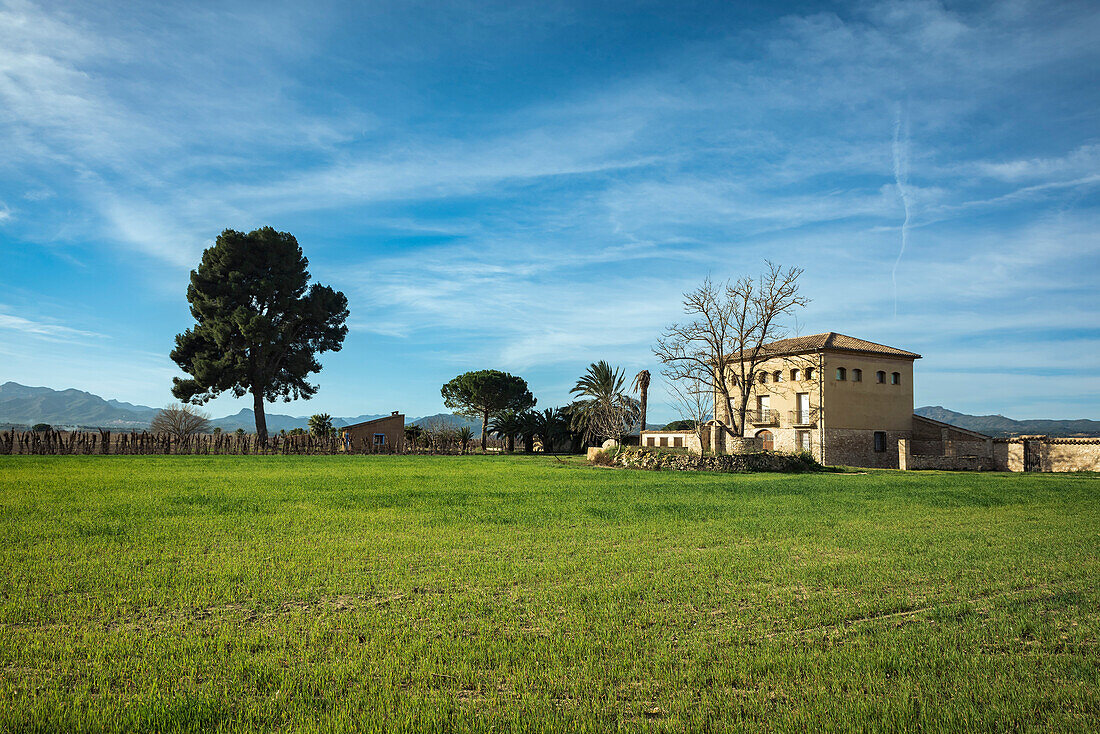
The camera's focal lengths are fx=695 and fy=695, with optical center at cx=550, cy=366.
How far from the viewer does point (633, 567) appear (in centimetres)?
786

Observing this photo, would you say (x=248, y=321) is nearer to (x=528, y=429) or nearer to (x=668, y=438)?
(x=528, y=429)

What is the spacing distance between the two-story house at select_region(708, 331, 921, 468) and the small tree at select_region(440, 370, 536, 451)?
101 feet

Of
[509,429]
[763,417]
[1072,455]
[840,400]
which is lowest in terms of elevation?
[1072,455]

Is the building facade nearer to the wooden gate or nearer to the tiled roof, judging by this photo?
the tiled roof

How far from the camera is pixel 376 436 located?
61.1 metres

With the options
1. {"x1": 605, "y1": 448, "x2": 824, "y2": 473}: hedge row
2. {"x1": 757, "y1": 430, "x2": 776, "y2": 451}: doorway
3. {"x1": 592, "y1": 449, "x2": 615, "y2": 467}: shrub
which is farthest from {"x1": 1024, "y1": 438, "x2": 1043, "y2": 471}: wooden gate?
{"x1": 592, "y1": 449, "x2": 615, "y2": 467}: shrub

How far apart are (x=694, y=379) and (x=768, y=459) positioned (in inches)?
534

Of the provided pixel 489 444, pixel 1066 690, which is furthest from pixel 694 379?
pixel 1066 690

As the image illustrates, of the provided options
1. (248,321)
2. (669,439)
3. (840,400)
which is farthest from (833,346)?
(248,321)

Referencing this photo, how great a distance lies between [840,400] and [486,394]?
1513 inches

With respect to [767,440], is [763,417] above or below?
above

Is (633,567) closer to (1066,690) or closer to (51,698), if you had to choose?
(1066,690)

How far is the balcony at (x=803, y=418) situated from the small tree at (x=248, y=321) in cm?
4013

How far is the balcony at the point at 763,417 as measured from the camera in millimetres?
54094
